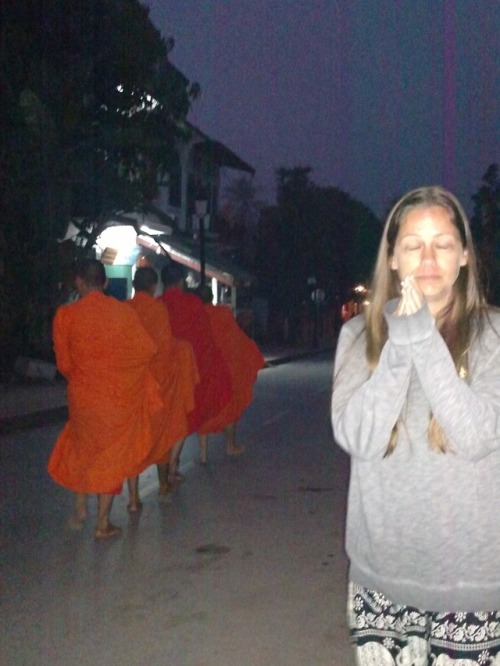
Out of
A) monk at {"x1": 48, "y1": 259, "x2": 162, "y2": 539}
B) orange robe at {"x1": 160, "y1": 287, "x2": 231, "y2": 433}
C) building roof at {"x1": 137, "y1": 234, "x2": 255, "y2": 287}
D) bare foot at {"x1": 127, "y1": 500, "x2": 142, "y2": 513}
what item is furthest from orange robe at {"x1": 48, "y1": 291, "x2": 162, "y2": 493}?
building roof at {"x1": 137, "y1": 234, "x2": 255, "y2": 287}

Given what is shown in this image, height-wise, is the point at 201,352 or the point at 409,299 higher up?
the point at 409,299

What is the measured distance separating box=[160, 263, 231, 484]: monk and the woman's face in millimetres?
6929

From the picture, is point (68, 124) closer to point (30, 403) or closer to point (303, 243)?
point (30, 403)

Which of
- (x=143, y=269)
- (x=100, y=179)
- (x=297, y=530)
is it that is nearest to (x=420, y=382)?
(x=297, y=530)

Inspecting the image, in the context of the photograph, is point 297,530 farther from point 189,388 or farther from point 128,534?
point 189,388

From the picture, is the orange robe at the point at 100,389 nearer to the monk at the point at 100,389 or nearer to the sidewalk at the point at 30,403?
the monk at the point at 100,389

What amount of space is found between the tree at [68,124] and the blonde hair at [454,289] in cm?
1536

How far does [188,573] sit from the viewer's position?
6.41 metres

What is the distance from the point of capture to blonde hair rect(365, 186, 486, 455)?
7.78 ft

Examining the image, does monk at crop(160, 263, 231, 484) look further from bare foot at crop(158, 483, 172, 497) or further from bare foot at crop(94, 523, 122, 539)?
bare foot at crop(94, 523, 122, 539)

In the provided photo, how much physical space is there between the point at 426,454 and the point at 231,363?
8.95 meters

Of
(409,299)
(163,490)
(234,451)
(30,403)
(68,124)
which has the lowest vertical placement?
(30,403)

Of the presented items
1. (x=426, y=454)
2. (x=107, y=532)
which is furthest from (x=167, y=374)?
(x=426, y=454)

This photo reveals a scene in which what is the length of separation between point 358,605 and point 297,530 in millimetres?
5310
